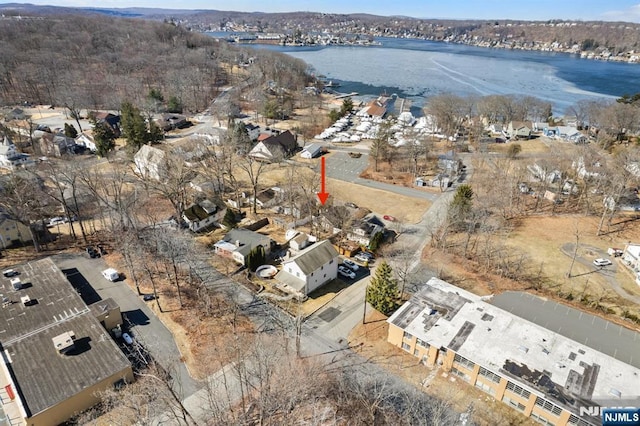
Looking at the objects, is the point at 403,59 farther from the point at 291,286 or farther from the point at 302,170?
the point at 291,286

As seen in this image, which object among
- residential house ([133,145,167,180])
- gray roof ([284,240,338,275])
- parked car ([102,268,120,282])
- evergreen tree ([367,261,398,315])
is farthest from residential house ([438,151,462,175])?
parked car ([102,268,120,282])

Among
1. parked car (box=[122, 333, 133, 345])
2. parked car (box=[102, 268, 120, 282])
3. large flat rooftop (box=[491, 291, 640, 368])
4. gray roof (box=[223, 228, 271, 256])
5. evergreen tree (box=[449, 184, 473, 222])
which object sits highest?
evergreen tree (box=[449, 184, 473, 222])

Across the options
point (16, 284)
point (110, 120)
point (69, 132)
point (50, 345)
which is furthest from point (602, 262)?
point (110, 120)

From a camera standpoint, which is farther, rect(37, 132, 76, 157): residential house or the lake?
the lake

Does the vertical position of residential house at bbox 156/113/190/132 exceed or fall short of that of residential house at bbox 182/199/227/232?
it exceeds it

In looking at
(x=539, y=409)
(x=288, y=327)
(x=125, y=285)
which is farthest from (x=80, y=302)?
(x=539, y=409)

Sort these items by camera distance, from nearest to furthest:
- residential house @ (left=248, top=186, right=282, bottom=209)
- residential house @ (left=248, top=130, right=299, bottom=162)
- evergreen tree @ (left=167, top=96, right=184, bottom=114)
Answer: residential house @ (left=248, top=186, right=282, bottom=209) < residential house @ (left=248, top=130, right=299, bottom=162) < evergreen tree @ (left=167, top=96, right=184, bottom=114)

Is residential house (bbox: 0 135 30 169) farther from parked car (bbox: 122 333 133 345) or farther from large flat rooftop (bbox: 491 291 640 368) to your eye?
large flat rooftop (bbox: 491 291 640 368)
